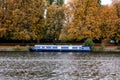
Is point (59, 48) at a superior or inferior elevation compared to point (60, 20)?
inferior

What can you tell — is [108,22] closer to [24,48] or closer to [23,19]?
[23,19]

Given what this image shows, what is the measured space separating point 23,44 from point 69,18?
50.7ft

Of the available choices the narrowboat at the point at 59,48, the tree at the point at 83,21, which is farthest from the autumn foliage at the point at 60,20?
the narrowboat at the point at 59,48

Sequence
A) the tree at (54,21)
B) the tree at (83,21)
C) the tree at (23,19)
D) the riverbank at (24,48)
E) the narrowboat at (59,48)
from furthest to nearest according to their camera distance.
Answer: the tree at (54,21)
the tree at (83,21)
the tree at (23,19)
the narrowboat at (59,48)
the riverbank at (24,48)

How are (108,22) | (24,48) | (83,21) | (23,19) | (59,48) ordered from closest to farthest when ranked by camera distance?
(24,48) < (59,48) < (23,19) < (83,21) < (108,22)

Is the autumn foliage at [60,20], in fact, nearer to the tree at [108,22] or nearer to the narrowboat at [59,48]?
the tree at [108,22]

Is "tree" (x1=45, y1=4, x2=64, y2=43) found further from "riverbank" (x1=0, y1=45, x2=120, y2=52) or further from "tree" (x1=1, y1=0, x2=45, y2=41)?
"riverbank" (x1=0, y1=45, x2=120, y2=52)

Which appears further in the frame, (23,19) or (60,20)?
→ (60,20)

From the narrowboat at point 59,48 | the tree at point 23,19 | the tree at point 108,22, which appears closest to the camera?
the narrowboat at point 59,48

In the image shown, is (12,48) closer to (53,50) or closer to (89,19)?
(53,50)

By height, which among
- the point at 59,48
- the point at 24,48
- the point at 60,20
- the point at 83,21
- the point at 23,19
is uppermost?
the point at 23,19

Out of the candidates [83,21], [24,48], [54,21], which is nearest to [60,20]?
[54,21]

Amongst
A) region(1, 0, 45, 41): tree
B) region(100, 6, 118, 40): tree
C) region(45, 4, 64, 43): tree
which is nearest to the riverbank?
region(1, 0, 45, 41): tree

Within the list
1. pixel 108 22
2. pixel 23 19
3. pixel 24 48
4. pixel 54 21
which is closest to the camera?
pixel 24 48
